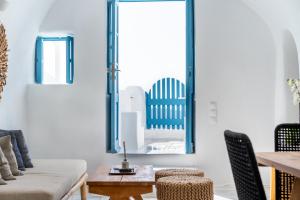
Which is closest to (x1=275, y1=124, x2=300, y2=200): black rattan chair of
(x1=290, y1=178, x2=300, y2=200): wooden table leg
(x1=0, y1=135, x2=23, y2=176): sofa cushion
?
(x1=290, y1=178, x2=300, y2=200): wooden table leg

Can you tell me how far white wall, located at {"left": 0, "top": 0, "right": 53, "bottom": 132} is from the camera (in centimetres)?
553

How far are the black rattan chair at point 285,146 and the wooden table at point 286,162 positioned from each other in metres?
0.17

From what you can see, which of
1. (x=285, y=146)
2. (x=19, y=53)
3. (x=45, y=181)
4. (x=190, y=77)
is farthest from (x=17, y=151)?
(x=285, y=146)

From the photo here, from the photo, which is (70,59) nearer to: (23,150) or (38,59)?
(38,59)

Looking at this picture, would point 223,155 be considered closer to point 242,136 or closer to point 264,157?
point 264,157

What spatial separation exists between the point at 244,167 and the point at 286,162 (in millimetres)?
669

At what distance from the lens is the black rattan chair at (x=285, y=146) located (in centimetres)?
318

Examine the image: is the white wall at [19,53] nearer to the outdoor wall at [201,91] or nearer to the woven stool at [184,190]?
the outdoor wall at [201,91]

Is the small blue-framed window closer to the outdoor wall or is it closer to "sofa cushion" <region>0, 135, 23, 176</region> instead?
the outdoor wall

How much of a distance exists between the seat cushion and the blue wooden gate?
21.6ft

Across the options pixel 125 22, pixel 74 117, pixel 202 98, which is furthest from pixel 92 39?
pixel 125 22

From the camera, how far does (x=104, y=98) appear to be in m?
6.47

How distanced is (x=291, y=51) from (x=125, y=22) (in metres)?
6.89

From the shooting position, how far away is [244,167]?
2104mm
